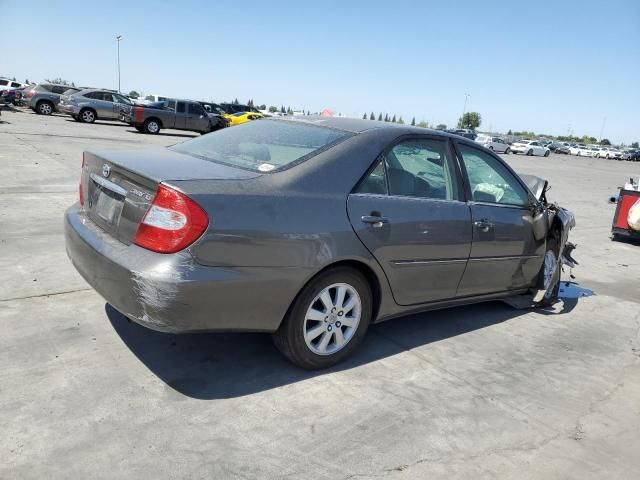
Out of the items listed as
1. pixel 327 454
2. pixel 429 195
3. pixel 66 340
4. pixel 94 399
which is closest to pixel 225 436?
pixel 327 454

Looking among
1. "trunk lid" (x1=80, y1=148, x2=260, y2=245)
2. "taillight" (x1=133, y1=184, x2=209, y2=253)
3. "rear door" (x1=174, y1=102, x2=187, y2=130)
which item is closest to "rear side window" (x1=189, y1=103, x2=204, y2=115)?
"rear door" (x1=174, y1=102, x2=187, y2=130)

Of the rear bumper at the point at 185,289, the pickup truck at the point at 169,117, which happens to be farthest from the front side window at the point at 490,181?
the pickup truck at the point at 169,117

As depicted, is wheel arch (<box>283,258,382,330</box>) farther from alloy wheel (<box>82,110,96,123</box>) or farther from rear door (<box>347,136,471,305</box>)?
alloy wheel (<box>82,110,96,123</box>)

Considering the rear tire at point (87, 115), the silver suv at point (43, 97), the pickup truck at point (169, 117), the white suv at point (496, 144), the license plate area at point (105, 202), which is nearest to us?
the license plate area at point (105, 202)

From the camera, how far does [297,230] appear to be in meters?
3.06

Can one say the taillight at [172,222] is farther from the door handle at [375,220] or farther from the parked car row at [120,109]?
the parked car row at [120,109]

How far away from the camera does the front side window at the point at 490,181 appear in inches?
170

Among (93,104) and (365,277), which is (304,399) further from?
(93,104)

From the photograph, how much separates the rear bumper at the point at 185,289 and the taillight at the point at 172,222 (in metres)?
0.06

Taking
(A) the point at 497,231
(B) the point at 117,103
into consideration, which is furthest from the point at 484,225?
(B) the point at 117,103

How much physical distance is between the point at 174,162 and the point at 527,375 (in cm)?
283

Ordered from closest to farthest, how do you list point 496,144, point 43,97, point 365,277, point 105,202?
point 105,202 → point 365,277 → point 43,97 → point 496,144

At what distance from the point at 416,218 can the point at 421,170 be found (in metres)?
0.45

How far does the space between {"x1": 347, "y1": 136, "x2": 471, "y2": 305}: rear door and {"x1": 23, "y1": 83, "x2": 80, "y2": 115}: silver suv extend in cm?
2763
